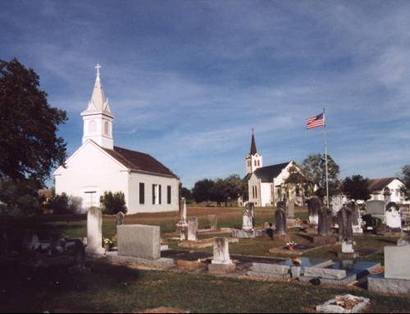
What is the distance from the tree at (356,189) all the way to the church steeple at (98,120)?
39453 millimetres

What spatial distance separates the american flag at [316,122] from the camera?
37.2 metres

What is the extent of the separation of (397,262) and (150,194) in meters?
39.9

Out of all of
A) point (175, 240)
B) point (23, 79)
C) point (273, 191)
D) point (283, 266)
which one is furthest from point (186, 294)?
point (273, 191)

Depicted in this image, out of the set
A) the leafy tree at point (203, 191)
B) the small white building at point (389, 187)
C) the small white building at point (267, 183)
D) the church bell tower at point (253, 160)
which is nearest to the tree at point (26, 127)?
the small white building at point (267, 183)

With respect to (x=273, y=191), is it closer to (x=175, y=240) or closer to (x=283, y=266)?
(x=175, y=240)

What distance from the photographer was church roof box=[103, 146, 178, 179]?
4603 cm

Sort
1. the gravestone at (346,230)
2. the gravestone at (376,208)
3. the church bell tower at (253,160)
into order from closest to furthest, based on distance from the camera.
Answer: the gravestone at (346,230)
the gravestone at (376,208)
the church bell tower at (253,160)

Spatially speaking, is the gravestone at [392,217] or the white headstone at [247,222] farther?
the gravestone at [392,217]

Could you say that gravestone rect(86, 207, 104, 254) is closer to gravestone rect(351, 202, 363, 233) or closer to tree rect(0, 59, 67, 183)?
tree rect(0, 59, 67, 183)

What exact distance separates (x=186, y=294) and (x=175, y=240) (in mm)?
12754

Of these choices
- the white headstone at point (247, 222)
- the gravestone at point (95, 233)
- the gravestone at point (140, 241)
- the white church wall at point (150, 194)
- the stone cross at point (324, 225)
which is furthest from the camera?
the white church wall at point (150, 194)

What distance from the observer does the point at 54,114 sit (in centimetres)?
2536

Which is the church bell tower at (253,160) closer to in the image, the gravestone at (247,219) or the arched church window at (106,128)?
the arched church window at (106,128)

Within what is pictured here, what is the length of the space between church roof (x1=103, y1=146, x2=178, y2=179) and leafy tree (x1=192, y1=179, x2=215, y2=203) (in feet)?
122
